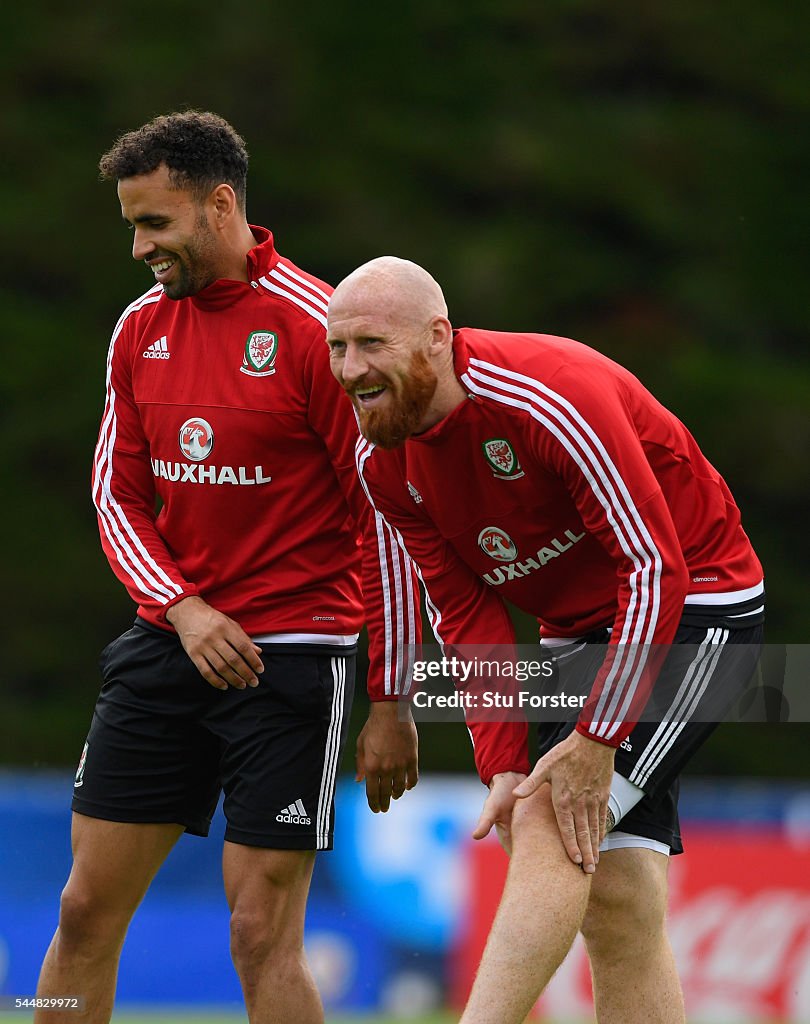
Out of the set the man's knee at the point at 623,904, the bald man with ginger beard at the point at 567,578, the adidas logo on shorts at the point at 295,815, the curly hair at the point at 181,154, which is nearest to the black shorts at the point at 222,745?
the adidas logo on shorts at the point at 295,815

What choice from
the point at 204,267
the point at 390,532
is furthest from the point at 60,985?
the point at 204,267

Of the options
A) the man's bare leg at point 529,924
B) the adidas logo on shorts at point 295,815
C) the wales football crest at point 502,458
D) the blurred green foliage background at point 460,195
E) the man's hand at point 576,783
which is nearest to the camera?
the man's bare leg at point 529,924

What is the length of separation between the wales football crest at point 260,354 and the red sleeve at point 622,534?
0.73 meters

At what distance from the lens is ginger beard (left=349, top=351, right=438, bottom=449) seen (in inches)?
136

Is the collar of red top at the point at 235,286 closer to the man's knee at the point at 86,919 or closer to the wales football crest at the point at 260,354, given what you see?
the wales football crest at the point at 260,354

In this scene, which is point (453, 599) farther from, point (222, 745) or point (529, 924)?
point (529, 924)

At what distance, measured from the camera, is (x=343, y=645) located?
4004mm

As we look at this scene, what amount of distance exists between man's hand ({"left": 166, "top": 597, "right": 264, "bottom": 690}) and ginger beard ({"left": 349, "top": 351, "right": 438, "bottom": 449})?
0.60 metres

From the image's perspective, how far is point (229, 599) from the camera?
12.9ft

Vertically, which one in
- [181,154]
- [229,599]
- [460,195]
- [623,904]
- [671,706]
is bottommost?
[623,904]

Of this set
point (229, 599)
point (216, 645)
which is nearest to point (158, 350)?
point (229, 599)

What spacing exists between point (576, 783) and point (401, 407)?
2.72 feet

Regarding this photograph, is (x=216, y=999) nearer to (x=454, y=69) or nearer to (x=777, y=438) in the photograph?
(x=777, y=438)

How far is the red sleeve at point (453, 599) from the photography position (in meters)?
3.69
